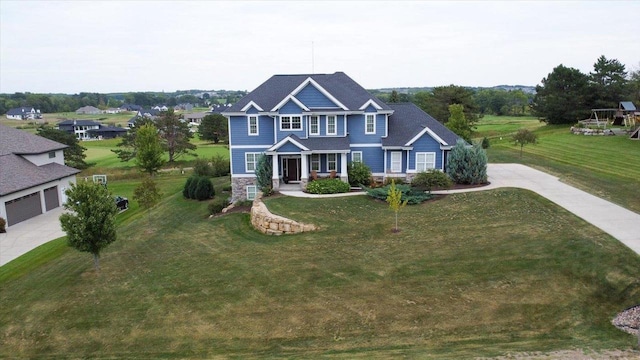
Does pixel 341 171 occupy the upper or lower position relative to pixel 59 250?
upper

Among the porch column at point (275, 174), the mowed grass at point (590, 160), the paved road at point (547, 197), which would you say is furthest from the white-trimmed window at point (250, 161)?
the mowed grass at point (590, 160)

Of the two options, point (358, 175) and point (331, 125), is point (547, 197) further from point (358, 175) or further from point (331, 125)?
point (331, 125)

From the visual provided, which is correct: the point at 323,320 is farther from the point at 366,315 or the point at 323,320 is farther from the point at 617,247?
the point at 617,247

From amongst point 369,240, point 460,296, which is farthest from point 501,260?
point 369,240

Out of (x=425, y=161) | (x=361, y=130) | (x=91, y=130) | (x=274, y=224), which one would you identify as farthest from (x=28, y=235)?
(x=91, y=130)

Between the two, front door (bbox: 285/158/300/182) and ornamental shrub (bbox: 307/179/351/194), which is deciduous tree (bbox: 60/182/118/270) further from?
front door (bbox: 285/158/300/182)

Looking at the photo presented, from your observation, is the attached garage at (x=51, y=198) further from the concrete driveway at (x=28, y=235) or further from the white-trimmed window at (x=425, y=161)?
the white-trimmed window at (x=425, y=161)

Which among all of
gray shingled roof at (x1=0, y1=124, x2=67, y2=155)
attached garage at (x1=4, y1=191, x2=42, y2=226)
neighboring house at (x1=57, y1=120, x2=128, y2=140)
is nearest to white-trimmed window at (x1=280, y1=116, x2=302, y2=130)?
attached garage at (x1=4, y1=191, x2=42, y2=226)
